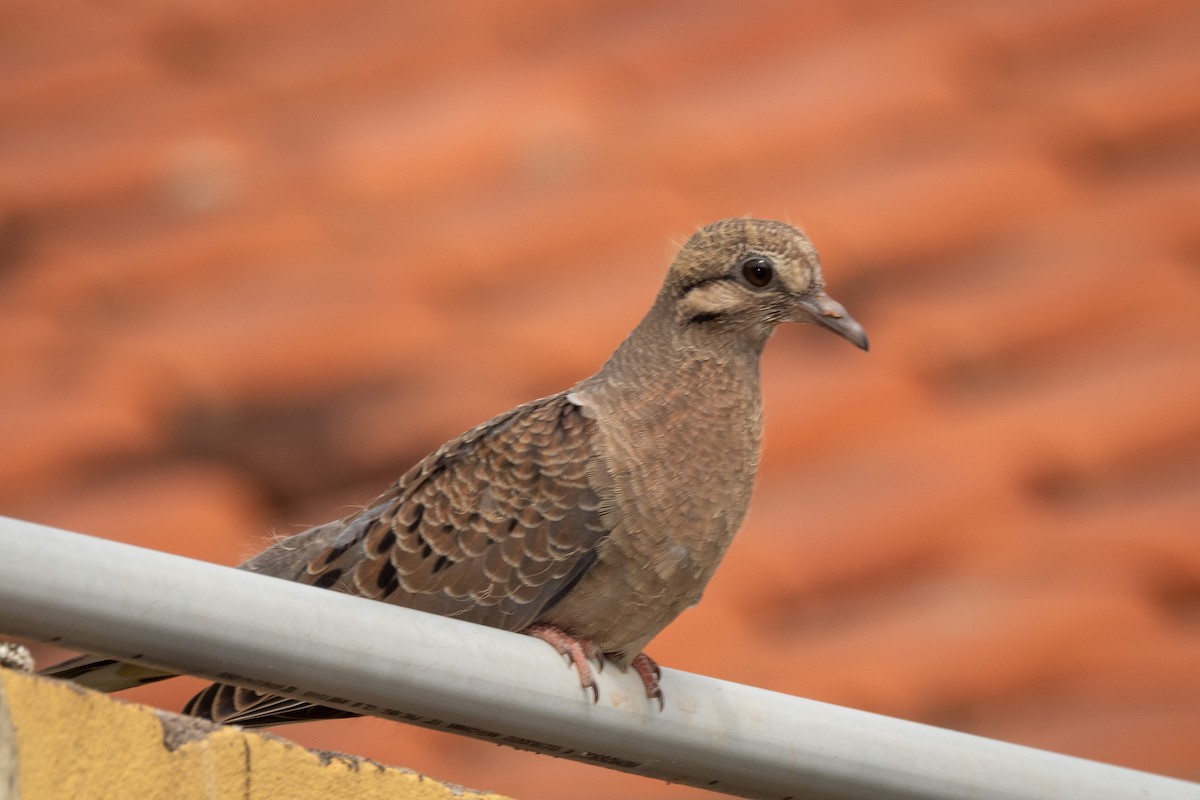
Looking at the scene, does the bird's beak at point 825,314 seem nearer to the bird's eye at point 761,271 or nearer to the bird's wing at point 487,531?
the bird's eye at point 761,271

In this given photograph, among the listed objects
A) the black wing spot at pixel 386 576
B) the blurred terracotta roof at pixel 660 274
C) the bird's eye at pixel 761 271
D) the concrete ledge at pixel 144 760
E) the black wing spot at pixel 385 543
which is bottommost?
the concrete ledge at pixel 144 760

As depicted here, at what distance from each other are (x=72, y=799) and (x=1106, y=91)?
449cm

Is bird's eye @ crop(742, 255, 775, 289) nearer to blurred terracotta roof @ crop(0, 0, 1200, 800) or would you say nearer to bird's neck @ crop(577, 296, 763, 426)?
bird's neck @ crop(577, 296, 763, 426)

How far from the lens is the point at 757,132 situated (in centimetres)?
568

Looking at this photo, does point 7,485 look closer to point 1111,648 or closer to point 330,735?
point 330,735

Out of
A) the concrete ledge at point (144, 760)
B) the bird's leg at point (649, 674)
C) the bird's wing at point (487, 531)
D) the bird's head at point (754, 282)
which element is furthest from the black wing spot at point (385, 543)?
the concrete ledge at point (144, 760)

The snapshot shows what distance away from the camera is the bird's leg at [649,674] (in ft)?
9.11

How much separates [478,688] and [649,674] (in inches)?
28.7

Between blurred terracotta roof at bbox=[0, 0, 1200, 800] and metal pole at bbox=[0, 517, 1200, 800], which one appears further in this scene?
blurred terracotta roof at bbox=[0, 0, 1200, 800]

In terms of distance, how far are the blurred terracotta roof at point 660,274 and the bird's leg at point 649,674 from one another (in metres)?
1.76

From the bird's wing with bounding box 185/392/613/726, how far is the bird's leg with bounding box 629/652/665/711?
225 millimetres

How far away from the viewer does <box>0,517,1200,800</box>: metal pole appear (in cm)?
200

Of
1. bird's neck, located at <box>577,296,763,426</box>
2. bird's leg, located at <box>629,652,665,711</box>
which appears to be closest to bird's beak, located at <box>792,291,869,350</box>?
bird's neck, located at <box>577,296,763,426</box>

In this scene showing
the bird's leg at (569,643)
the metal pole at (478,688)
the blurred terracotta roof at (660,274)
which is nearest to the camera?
the metal pole at (478,688)
